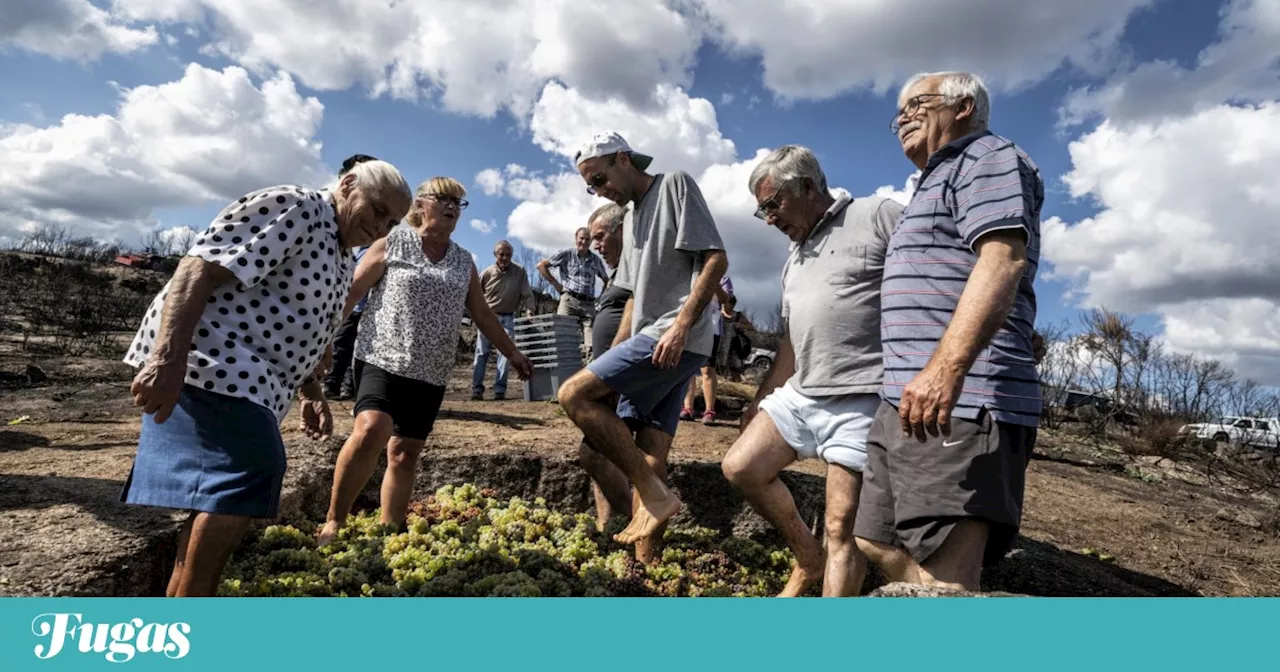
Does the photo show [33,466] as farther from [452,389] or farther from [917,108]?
[452,389]

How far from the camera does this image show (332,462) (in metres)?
4.13

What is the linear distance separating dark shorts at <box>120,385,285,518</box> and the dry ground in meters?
0.68

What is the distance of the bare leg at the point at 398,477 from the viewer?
3340 mm

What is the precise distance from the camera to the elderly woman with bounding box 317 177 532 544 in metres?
3.21

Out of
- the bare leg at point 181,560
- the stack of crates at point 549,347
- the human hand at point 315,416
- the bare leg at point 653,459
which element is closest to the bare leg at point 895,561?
the bare leg at point 653,459

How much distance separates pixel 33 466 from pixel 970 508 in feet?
14.2

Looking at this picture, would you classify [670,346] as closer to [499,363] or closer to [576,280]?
[576,280]

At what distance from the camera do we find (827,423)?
2.55 m

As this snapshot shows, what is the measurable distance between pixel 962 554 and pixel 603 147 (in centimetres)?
214

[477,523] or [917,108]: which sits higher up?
[917,108]

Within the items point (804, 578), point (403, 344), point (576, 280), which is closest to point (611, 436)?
point (804, 578)

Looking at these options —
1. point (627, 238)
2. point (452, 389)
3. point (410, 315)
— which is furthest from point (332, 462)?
point (452, 389)

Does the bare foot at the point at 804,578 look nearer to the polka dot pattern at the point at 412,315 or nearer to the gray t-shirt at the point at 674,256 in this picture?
the gray t-shirt at the point at 674,256

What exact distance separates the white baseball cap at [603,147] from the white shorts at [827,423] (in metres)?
1.26
